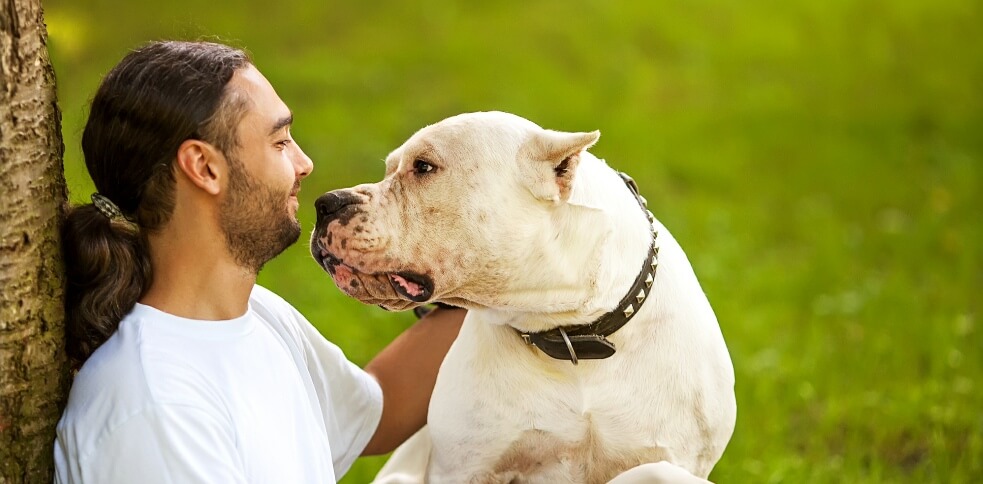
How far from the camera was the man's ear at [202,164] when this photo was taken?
2.19 m

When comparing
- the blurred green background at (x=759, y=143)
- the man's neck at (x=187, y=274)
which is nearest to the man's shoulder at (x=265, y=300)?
the man's neck at (x=187, y=274)

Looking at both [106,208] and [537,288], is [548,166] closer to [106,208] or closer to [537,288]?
[537,288]

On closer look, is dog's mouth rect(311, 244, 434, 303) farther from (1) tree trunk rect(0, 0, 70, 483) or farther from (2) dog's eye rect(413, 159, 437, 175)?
(1) tree trunk rect(0, 0, 70, 483)

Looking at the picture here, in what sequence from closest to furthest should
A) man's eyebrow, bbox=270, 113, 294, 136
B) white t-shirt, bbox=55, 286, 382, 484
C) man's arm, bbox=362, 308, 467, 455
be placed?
white t-shirt, bbox=55, 286, 382, 484 < man's eyebrow, bbox=270, 113, 294, 136 < man's arm, bbox=362, 308, 467, 455

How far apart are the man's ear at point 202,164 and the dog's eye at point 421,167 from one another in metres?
0.49

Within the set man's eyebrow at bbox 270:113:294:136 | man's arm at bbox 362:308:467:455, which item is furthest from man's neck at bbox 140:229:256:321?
man's arm at bbox 362:308:467:455

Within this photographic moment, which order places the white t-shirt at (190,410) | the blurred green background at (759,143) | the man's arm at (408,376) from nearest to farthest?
the white t-shirt at (190,410), the man's arm at (408,376), the blurred green background at (759,143)

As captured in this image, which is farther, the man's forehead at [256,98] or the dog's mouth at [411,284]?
the dog's mouth at [411,284]

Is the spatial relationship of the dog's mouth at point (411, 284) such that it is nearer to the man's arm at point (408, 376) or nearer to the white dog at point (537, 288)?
the white dog at point (537, 288)

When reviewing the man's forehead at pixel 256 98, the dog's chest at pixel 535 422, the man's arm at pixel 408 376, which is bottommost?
the man's arm at pixel 408 376

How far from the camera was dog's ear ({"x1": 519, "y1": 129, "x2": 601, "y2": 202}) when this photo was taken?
2506 millimetres

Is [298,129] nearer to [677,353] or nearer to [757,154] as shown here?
[757,154]

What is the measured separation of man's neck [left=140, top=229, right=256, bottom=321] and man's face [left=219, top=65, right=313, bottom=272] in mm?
44

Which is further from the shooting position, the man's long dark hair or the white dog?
the white dog
